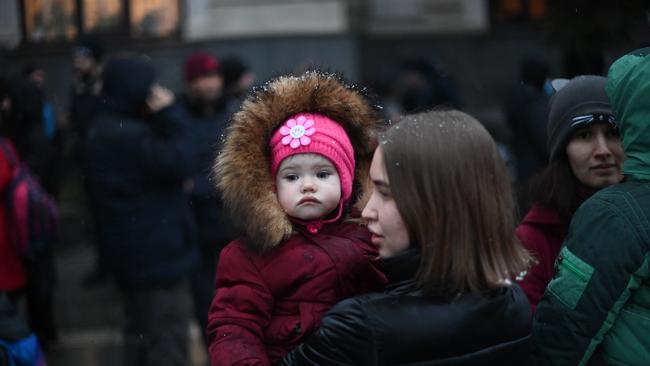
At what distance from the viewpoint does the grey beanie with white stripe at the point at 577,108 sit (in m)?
3.21

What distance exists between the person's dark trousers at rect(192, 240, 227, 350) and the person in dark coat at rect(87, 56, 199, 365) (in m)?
0.57

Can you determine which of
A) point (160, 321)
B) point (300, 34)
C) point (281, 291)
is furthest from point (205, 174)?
point (300, 34)

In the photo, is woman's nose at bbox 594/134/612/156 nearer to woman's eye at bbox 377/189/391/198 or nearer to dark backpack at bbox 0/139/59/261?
woman's eye at bbox 377/189/391/198

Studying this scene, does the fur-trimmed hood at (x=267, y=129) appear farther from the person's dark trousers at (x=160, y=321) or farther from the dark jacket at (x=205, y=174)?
the dark jacket at (x=205, y=174)

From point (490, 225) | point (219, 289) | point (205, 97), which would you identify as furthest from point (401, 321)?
point (205, 97)

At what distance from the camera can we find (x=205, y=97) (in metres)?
6.75

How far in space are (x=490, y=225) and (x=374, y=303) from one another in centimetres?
35

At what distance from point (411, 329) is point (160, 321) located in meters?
3.54

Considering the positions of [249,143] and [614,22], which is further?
[614,22]

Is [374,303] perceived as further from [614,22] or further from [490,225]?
[614,22]

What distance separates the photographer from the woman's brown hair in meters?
2.39

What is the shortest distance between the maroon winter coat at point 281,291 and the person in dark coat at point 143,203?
286cm

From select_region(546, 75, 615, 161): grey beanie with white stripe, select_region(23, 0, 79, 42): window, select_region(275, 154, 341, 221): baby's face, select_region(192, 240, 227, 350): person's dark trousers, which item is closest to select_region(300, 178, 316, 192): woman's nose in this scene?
select_region(275, 154, 341, 221): baby's face

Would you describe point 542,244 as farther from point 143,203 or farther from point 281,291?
point 143,203
